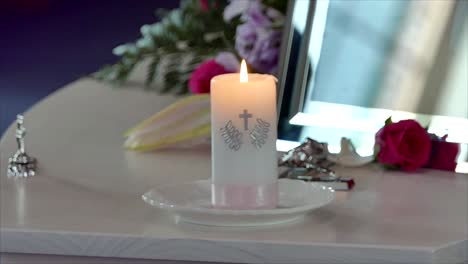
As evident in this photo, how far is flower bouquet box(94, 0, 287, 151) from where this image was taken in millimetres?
1267

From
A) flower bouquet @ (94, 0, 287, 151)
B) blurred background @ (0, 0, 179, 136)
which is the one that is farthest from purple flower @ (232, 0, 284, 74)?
blurred background @ (0, 0, 179, 136)

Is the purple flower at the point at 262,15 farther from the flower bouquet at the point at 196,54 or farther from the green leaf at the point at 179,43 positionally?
the green leaf at the point at 179,43

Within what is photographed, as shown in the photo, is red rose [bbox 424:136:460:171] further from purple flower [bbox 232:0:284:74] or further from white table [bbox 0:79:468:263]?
purple flower [bbox 232:0:284:74]

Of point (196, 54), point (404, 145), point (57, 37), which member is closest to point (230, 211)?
point (404, 145)

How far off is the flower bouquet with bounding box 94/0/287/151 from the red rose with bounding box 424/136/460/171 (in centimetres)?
28

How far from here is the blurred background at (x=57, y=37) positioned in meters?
2.78

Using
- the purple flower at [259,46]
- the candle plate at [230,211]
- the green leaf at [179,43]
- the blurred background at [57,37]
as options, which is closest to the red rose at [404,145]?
the candle plate at [230,211]

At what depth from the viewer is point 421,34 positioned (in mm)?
1173

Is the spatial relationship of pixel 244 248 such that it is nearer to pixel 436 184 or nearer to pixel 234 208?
pixel 234 208

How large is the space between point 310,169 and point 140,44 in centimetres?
63

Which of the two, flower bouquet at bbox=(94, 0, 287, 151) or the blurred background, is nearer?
flower bouquet at bbox=(94, 0, 287, 151)

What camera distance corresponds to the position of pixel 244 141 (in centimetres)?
91

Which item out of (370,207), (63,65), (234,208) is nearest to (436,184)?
(370,207)

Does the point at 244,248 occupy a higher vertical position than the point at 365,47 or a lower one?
lower
